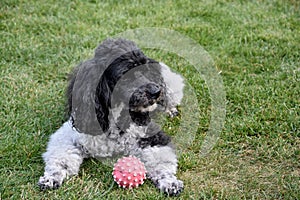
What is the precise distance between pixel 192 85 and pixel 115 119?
60.3 inches

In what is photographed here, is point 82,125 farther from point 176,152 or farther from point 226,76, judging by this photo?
point 226,76

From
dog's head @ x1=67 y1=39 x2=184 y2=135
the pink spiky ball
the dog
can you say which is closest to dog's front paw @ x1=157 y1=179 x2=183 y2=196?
the dog

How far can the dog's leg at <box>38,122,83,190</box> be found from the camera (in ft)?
11.8

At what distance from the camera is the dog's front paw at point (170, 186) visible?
3514 mm

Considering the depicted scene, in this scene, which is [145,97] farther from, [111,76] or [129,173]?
[129,173]

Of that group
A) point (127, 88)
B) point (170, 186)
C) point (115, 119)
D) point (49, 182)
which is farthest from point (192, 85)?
point (49, 182)

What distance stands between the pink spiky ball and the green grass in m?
0.07

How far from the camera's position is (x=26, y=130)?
432cm

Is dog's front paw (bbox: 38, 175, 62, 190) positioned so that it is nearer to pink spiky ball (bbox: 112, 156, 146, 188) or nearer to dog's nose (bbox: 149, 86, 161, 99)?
pink spiky ball (bbox: 112, 156, 146, 188)

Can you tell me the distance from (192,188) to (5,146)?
1595 mm

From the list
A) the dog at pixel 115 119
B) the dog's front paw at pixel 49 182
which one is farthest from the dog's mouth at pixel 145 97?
the dog's front paw at pixel 49 182

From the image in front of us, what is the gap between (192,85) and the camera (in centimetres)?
507

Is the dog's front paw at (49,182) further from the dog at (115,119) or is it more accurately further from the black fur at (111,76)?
the black fur at (111,76)

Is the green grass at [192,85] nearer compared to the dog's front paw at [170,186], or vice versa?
the dog's front paw at [170,186]
